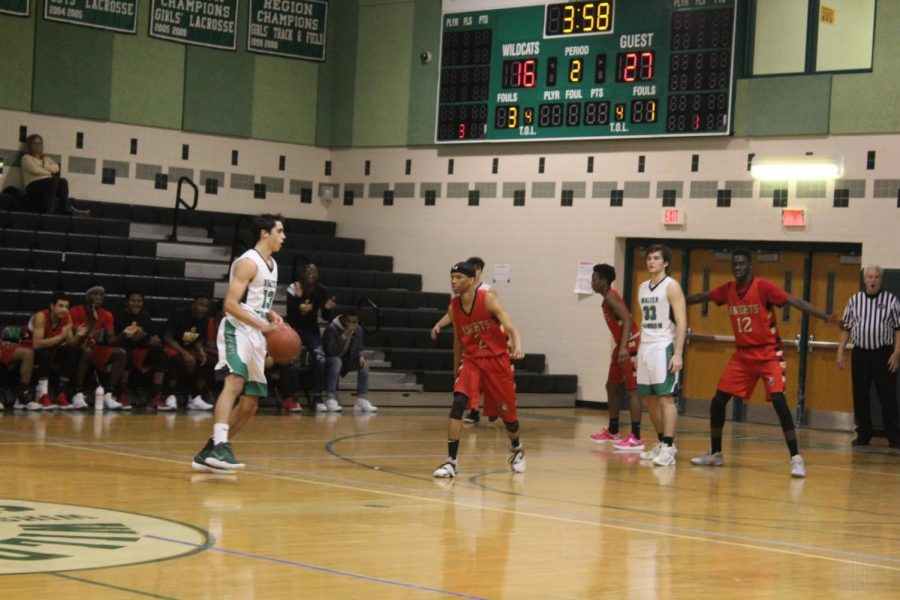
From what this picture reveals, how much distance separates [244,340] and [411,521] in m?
2.39

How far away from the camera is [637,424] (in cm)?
1390

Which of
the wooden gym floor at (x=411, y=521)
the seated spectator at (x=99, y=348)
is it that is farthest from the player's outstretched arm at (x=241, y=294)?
the seated spectator at (x=99, y=348)

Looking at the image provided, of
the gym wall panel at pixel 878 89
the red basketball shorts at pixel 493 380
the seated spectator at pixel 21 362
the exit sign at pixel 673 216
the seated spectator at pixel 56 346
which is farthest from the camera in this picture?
the exit sign at pixel 673 216

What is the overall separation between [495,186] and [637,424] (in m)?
7.78

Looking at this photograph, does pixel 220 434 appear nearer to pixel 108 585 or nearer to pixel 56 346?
pixel 108 585

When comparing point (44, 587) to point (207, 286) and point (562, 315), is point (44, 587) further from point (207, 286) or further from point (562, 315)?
point (562, 315)

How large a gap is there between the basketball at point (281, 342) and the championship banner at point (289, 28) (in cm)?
1219

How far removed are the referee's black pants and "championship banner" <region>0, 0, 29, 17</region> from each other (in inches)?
450

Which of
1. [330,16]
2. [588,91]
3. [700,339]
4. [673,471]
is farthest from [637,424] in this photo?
[330,16]

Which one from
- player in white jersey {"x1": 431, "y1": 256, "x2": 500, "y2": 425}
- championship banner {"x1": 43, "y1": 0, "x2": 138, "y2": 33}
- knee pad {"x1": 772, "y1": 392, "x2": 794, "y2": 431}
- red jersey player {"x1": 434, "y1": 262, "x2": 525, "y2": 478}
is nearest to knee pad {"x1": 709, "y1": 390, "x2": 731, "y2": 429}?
knee pad {"x1": 772, "y1": 392, "x2": 794, "y2": 431}

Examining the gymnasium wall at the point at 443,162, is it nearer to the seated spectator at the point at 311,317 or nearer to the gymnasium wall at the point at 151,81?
the gymnasium wall at the point at 151,81

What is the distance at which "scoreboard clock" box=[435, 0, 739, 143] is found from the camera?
60.3 ft

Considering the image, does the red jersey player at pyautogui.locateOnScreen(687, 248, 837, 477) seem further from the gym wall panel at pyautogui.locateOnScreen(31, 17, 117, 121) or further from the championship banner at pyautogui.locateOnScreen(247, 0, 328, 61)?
the championship banner at pyautogui.locateOnScreen(247, 0, 328, 61)

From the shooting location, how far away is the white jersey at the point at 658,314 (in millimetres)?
12500
